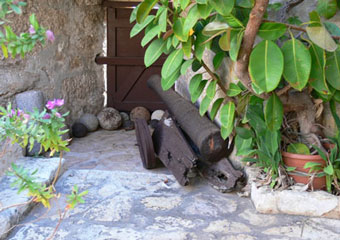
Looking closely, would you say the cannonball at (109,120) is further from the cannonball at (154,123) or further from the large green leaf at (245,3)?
the large green leaf at (245,3)

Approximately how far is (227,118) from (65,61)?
294 centimetres

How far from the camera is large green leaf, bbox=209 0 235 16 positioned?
188 centimetres

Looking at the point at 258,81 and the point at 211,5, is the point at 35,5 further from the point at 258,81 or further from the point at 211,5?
the point at 258,81

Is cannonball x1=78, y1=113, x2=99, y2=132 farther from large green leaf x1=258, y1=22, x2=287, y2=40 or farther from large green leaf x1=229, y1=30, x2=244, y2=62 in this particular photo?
large green leaf x1=258, y1=22, x2=287, y2=40

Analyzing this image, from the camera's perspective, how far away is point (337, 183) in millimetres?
2438

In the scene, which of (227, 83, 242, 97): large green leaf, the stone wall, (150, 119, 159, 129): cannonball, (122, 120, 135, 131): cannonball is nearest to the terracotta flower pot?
(227, 83, 242, 97): large green leaf

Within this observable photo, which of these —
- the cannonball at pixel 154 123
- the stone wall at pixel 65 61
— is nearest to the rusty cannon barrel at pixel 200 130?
the cannonball at pixel 154 123

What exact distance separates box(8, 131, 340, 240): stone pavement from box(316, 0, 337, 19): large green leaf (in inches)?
50.9

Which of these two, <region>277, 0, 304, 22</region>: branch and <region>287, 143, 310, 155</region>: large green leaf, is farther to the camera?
<region>277, 0, 304, 22</region>: branch

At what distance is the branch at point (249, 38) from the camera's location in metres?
1.97

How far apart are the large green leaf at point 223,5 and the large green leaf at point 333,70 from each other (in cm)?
69

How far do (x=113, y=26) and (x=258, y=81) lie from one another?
4.50 m

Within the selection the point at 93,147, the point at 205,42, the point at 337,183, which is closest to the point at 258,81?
the point at 205,42

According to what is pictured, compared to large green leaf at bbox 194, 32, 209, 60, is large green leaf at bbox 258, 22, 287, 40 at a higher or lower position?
higher
